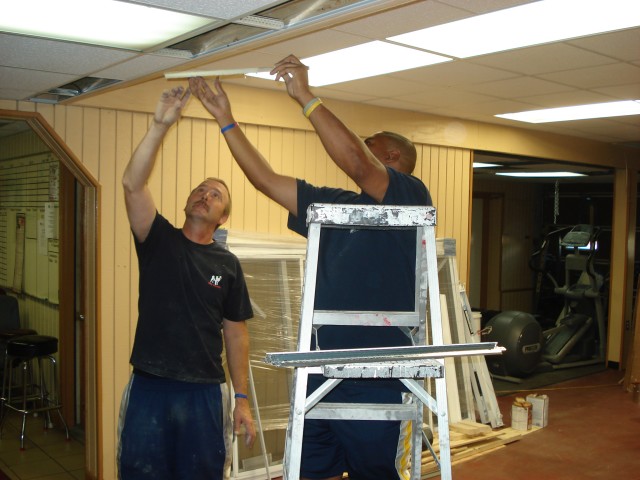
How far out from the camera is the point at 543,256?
30.4 ft

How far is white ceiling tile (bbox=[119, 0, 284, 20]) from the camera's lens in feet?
6.72

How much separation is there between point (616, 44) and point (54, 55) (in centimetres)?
266

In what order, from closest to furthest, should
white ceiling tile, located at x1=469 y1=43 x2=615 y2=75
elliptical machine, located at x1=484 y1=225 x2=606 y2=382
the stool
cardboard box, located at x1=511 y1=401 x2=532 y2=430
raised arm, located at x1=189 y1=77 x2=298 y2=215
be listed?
raised arm, located at x1=189 y1=77 x2=298 y2=215 < white ceiling tile, located at x1=469 y1=43 x2=615 y2=75 < the stool < cardboard box, located at x1=511 y1=401 x2=532 y2=430 < elliptical machine, located at x1=484 y1=225 x2=606 y2=382

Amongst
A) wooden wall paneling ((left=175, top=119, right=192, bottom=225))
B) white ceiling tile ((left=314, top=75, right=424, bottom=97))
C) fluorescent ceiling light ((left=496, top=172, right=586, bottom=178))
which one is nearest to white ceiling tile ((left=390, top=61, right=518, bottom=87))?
white ceiling tile ((left=314, top=75, right=424, bottom=97))

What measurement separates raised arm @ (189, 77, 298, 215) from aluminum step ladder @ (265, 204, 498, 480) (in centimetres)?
40

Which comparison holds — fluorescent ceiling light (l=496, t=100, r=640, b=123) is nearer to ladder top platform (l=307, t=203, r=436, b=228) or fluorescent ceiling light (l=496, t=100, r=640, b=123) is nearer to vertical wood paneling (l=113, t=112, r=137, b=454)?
vertical wood paneling (l=113, t=112, r=137, b=454)

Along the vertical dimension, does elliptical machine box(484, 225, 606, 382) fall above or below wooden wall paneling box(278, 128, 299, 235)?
below

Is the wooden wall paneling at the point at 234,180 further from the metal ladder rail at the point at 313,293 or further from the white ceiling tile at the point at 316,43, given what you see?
the metal ladder rail at the point at 313,293

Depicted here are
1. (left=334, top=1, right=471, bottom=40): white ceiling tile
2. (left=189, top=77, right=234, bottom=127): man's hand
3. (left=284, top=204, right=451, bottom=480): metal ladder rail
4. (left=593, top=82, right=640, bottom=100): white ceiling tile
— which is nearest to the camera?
(left=284, top=204, right=451, bottom=480): metal ladder rail

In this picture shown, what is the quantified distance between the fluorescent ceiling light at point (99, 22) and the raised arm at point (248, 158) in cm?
23

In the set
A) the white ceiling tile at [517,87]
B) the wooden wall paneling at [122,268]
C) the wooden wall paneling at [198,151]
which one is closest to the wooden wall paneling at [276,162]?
the wooden wall paneling at [198,151]

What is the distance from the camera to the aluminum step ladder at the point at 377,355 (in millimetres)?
1730

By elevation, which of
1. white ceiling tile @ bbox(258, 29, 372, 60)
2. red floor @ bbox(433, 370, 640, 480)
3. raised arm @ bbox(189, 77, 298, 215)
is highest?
white ceiling tile @ bbox(258, 29, 372, 60)

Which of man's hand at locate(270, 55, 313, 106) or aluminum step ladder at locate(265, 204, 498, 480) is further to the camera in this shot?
man's hand at locate(270, 55, 313, 106)
